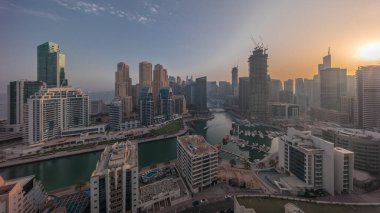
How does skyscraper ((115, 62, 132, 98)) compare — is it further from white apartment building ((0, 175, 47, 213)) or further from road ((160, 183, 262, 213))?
road ((160, 183, 262, 213))

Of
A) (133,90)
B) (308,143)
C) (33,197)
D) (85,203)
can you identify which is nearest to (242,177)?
(308,143)

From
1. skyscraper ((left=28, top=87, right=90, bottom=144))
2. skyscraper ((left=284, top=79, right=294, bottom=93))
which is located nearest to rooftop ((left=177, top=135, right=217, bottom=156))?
skyscraper ((left=28, top=87, right=90, bottom=144))

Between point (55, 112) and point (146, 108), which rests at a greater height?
point (146, 108)

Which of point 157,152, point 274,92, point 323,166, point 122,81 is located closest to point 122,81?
point 122,81

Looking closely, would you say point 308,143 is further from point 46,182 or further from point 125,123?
point 125,123

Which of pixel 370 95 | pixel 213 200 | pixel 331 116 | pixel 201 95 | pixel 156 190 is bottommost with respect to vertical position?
pixel 213 200

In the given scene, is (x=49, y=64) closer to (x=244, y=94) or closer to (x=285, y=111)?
(x=244, y=94)
